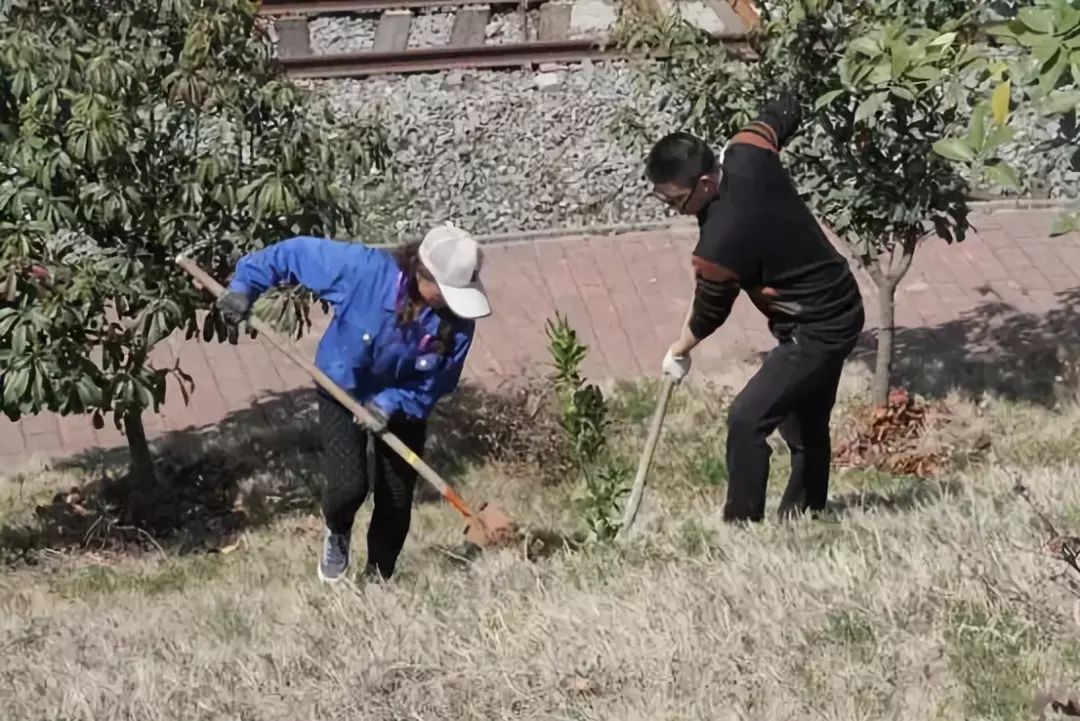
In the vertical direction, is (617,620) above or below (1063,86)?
below

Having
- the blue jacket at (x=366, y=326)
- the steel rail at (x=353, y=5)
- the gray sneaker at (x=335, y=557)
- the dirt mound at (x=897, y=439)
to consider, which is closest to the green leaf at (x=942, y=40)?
the blue jacket at (x=366, y=326)

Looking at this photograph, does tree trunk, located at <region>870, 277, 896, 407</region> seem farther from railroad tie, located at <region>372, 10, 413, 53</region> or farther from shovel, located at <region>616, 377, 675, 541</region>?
railroad tie, located at <region>372, 10, 413, 53</region>

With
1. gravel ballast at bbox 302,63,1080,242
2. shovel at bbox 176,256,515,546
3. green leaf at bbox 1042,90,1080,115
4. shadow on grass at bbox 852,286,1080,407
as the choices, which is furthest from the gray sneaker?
gravel ballast at bbox 302,63,1080,242

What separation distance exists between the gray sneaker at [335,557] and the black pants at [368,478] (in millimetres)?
59

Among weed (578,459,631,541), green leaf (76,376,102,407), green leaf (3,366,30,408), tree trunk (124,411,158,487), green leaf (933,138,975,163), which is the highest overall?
green leaf (933,138,975,163)

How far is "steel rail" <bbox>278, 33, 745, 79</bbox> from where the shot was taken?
37.2 ft

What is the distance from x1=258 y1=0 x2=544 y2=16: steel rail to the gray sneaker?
7354 mm

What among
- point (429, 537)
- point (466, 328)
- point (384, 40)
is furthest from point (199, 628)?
point (384, 40)

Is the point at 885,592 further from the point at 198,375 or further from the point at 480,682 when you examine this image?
the point at 198,375

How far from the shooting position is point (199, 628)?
5340 mm

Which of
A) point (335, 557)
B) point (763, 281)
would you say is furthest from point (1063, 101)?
point (335, 557)

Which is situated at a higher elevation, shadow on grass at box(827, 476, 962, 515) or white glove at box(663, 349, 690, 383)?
white glove at box(663, 349, 690, 383)

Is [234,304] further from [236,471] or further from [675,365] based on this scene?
[236,471]

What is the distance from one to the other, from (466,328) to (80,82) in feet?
7.05
